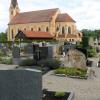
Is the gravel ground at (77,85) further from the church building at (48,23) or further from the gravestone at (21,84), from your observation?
the church building at (48,23)

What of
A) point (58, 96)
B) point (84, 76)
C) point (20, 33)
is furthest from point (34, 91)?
point (20, 33)

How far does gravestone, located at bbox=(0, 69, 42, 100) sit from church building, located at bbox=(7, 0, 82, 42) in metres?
74.5

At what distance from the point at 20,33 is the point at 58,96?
34187 millimetres

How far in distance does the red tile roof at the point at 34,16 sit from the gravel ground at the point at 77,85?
2933 inches

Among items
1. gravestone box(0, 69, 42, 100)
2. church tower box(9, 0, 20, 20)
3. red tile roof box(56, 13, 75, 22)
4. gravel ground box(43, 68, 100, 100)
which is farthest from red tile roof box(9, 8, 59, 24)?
gravestone box(0, 69, 42, 100)

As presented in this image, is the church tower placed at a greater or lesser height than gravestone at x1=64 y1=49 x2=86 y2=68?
greater

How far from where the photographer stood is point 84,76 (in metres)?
15.3

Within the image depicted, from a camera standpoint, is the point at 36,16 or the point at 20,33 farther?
the point at 36,16

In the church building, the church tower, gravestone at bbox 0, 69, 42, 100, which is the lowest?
gravestone at bbox 0, 69, 42, 100

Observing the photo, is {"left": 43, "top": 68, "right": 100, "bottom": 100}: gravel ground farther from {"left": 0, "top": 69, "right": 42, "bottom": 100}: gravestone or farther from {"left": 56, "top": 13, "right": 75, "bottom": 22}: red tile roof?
{"left": 56, "top": 13, "right": 75, "bottom": 22}: red tile roof

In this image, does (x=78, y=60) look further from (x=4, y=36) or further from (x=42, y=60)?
(x=4, y=36)

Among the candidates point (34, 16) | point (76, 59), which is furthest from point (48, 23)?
point (76, 59)

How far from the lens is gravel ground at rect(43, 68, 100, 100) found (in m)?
11.1

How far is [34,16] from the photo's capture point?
311 feet
